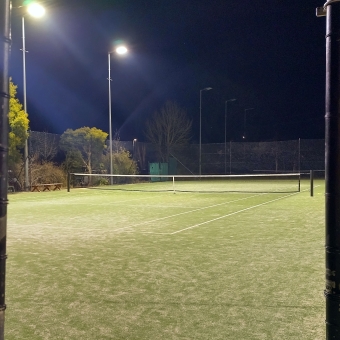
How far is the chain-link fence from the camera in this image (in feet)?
122

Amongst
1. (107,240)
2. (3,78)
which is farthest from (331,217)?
(107,240)

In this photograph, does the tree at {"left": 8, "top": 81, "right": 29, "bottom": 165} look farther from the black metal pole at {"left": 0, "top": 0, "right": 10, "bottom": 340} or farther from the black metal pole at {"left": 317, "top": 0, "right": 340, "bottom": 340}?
the black metal pole at {"left": 317, "top": 0, "right": 340, "bottom": 340}

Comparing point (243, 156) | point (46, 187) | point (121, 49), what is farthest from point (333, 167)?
point (243, 156)

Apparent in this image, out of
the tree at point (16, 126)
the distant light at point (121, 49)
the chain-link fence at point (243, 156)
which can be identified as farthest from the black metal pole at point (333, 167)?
the chain-link fence at point (243, 156)

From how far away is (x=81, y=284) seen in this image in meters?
5.07

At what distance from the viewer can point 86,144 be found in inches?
1061

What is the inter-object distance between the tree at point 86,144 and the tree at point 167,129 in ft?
42.3

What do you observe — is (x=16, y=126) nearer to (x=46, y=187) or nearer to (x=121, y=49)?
(x=46, y=187)

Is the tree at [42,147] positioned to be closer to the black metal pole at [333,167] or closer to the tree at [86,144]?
the tree at [86,144]

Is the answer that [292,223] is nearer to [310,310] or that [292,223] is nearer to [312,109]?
[310,310]

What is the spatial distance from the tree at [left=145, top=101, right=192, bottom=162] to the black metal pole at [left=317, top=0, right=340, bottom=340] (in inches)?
1483

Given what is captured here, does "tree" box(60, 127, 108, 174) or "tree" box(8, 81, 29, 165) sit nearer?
"tree" box(8, 81, 29, 165)

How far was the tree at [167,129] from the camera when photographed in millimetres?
40375

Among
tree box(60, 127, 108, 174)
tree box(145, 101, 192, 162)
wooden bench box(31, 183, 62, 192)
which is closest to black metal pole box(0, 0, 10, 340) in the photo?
wooden bench box(31, 183, 62, 192)
